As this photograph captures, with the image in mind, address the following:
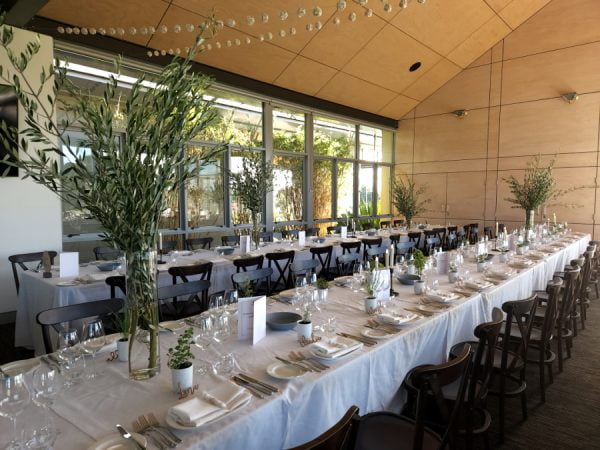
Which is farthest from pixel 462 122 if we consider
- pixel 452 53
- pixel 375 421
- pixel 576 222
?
pixel 375 421

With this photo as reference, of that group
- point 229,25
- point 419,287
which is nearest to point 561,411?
point 419,287

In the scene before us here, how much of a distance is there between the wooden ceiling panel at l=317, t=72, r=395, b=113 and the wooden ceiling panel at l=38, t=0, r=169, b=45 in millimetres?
4838

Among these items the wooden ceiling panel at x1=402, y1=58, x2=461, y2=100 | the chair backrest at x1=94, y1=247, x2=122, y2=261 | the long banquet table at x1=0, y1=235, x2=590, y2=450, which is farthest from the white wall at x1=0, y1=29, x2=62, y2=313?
the wooden ceiling panel at x1=402, y1=58, x2=461, y2=100

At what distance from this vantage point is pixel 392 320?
256cm

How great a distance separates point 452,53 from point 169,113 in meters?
11.3

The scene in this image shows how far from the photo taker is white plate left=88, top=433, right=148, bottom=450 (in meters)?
1.31

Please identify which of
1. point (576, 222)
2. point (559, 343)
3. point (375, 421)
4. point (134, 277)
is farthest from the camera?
point (576, 222)

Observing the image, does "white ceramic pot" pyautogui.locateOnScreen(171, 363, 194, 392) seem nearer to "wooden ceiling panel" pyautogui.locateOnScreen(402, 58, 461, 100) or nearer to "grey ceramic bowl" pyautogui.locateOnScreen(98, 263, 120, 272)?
"grey ceramic bowl" pyautogui.locateOnScreen(98, 263, 120, 272)

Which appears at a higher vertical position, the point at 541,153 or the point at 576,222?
the point at 541,153

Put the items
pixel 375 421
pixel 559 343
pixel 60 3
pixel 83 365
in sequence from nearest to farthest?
pixel 83 365 → pixel 375 421 → pixel 559 343 → pixel 60 3

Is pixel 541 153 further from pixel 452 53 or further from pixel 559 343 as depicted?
pixel 559 343

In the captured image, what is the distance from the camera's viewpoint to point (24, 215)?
5.92 metres

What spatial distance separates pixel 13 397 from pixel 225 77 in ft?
26.3

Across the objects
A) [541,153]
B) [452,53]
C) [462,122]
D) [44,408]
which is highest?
[452,53]
